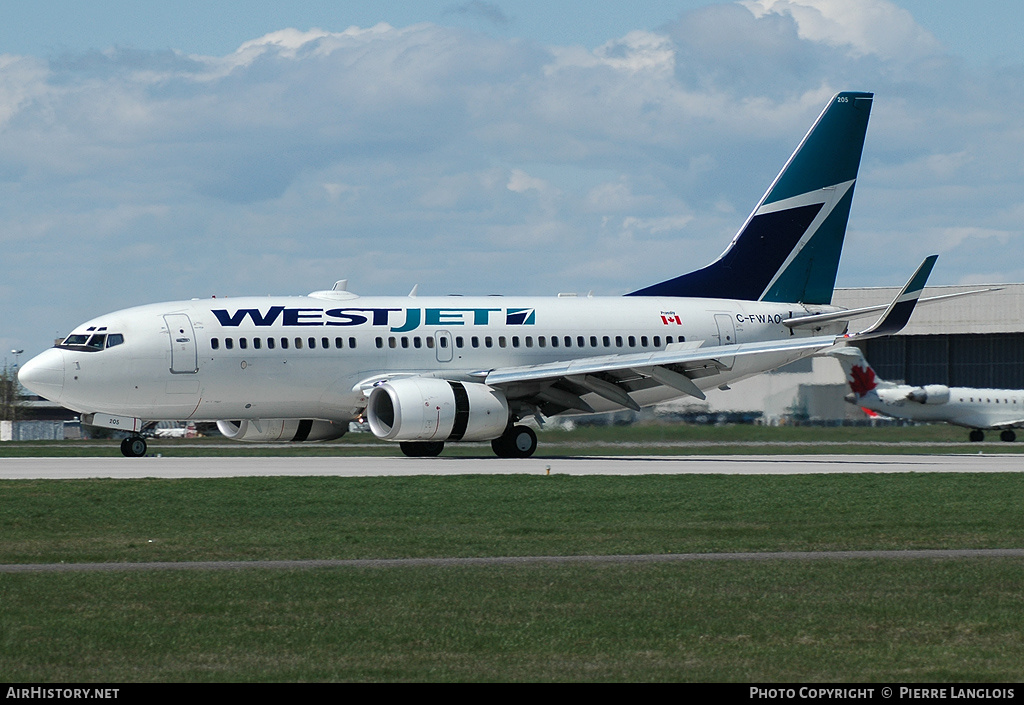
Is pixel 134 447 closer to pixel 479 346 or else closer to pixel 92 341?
pixel 92 341

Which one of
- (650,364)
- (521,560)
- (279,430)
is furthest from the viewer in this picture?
(279,430)

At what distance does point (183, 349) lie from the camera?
36281mm

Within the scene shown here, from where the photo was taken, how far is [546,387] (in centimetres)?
3909

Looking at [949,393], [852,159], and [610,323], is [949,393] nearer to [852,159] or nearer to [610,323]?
[852,159]

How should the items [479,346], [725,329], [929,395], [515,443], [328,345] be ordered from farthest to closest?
1. [929,395]
2. [725,329]
3. [479,346]
4. [515,443]
5. [328,345]

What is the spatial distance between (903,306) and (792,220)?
917cm

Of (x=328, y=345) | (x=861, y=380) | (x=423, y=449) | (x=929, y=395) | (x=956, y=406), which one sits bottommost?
(x=423, y=449)

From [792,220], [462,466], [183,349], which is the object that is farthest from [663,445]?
[183,349]

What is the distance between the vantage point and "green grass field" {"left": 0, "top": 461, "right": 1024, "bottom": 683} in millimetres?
10422
